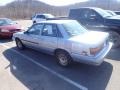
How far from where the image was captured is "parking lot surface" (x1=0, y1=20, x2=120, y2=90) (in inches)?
177

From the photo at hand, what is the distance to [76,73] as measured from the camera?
5.18 meters

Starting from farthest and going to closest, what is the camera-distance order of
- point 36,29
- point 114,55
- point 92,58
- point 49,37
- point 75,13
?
point 75,13 → point 36,29 → point 114,55 → point 49,37 → point 92,58

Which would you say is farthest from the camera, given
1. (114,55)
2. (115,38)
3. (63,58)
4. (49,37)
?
(115,38)

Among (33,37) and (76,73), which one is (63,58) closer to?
(76,73)

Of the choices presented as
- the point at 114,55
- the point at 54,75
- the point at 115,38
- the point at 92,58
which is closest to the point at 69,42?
the point at 92,58

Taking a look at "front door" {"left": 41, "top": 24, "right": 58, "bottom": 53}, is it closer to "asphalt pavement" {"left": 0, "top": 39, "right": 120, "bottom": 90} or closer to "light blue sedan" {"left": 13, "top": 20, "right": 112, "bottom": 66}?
"light blue sedan" {"left": 13, "top": 20, "right": 112, "bottom": 66}

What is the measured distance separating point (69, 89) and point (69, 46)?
1.37 meters

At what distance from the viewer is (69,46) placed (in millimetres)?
5145

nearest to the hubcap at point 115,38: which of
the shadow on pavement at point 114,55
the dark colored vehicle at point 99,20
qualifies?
the dark colored vehicle at point 99,20

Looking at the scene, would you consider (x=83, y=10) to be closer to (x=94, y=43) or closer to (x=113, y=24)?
(x=113, y=24)

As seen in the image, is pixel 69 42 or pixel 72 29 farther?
pixel 72 29

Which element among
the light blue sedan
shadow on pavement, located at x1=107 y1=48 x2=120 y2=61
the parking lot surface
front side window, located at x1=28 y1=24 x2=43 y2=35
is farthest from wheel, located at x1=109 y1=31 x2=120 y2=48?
front side window, located at x1=28 y1=24 x2=43 y2=35

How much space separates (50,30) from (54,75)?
1.68m

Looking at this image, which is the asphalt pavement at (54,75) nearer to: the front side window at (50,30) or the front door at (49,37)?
the front door at (49,37)
